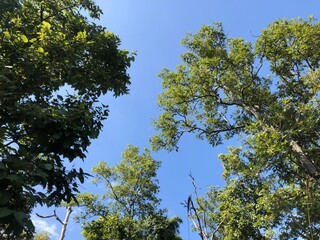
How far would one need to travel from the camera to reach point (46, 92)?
5.59 m

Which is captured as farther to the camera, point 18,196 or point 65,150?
point 65,150

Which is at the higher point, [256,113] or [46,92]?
[256,113]

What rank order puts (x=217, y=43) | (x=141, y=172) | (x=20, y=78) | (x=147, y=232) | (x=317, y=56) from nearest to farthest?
1. (x=20, y=78)
2. (x=317, y=56)
3. (x=217, y=43)
4. (x=147, y=232)
5. (x=141, y=172)

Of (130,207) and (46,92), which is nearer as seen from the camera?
(46,92)

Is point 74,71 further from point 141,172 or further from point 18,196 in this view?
point 141,172

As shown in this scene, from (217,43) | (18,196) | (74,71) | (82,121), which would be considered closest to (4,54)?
(74,71)

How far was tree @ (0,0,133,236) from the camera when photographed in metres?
3.07

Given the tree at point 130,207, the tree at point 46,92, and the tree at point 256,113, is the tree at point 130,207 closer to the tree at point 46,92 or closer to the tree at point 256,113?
the tree at point 256,113

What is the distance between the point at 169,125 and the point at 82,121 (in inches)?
463

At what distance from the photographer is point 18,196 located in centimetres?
293

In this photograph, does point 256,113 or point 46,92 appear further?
point 256,113

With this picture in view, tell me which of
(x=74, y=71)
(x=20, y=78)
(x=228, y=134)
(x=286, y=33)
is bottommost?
(x=20, y=78)

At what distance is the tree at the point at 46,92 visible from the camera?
10.1ft

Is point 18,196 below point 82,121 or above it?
below
